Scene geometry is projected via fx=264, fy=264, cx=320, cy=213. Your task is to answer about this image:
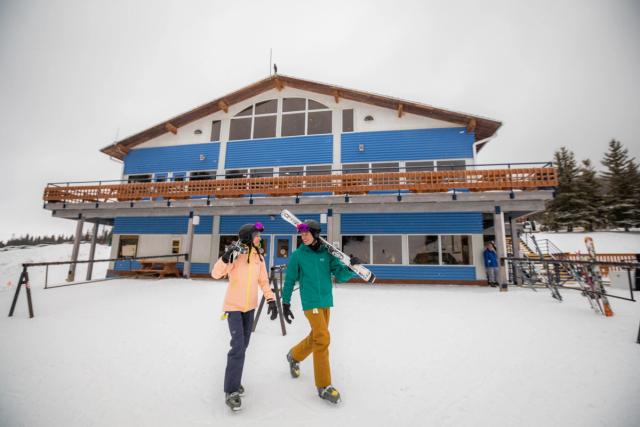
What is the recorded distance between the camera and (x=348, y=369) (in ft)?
10.9

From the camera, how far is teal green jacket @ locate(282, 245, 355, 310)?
2.82m

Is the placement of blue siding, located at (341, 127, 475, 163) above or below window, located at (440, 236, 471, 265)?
above

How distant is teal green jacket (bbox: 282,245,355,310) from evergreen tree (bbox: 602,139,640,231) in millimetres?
43001

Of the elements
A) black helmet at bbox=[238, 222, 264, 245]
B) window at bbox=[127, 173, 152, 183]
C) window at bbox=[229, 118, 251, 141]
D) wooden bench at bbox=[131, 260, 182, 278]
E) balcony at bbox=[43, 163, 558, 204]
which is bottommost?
wooden bench at bbox=[131, 260, 182, 278]

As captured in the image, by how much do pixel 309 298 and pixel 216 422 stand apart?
1324 mm

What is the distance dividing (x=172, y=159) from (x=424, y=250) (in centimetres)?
1442

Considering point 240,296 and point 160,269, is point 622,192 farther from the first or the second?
point 160,269

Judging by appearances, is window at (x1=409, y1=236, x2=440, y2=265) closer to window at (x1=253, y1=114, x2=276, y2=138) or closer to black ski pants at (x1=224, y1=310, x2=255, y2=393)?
window at (x1=253, y1=114, x2=276, y2=138)

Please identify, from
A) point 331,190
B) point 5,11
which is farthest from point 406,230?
point 5,11

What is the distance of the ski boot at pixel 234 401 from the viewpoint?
8.04 feet

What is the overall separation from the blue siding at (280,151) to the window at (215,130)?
3.34 ft

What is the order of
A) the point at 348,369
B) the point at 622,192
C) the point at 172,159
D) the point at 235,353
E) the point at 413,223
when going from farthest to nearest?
the point at 622,192 → the point at 172,159 → the point at 413,223 → the point at 348,369 → the point at 235,353

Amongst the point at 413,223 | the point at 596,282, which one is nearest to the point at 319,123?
the point at 413,223

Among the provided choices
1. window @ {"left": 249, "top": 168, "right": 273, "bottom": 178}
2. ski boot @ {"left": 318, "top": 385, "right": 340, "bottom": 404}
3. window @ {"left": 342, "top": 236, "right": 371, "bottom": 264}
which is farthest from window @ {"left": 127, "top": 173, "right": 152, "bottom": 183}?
ski boot @ {"left": 318, "top": 385, "right": 340, "bottom": 404}
